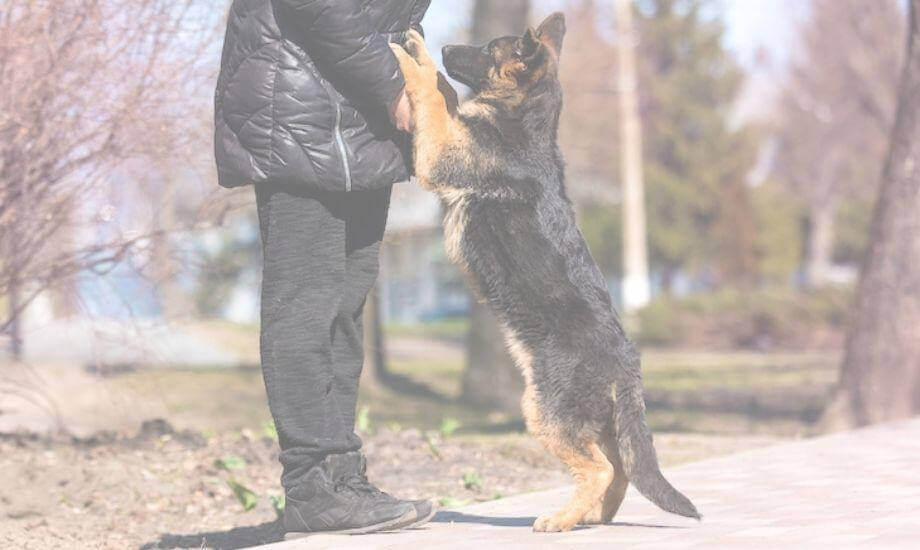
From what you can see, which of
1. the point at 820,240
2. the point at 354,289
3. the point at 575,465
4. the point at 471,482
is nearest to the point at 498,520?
the point at 575,465

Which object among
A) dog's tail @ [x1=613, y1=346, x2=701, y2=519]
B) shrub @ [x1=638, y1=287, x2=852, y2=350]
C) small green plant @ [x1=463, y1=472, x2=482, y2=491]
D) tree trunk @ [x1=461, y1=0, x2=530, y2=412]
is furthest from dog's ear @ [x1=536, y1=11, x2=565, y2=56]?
shrub @ [x1=638, y1=287, x2=852, y2=350]

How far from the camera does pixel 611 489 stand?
187 inches

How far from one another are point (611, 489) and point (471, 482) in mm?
2020

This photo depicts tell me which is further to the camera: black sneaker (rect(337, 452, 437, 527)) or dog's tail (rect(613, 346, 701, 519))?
black sneaker (rect(337, 452, 437, 527))

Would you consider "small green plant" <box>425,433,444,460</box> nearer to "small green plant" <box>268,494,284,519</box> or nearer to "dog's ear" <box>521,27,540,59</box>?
"small green plant" <box>268,494,284,519</box>

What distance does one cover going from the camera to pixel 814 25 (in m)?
33.5

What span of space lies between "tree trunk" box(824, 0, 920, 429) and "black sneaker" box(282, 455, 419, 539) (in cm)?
583

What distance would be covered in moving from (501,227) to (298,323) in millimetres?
789

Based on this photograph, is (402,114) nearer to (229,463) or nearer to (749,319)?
(229,463)

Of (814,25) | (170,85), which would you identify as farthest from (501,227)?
(814,25)

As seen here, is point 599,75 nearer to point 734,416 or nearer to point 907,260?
point 734,416

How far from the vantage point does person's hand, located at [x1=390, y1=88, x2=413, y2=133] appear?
4.74 metres

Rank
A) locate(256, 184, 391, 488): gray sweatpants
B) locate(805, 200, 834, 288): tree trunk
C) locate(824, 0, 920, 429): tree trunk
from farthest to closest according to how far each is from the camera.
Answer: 1. locate(805, 200, 834, 288): tree trunk
2. locate(824, 0, 920, 429): tree trunk
3. locate(256, 184, 391, 488): gray sweatpants

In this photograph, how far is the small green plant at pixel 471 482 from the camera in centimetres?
670
